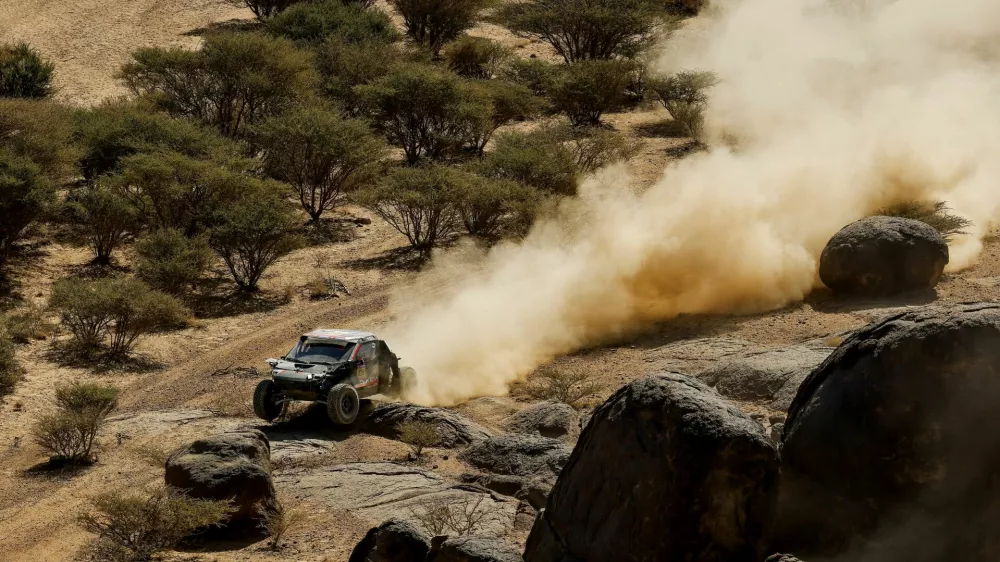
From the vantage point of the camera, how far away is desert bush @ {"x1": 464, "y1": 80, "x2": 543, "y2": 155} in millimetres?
42703

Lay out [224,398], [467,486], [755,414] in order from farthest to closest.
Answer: [224,398]
[755,414]
[467,486]

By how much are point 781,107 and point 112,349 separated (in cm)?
2289

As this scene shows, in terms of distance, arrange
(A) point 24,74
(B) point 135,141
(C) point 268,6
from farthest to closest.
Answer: (C) point 268,6 < (A) point 24,74 < (B) point 135,141

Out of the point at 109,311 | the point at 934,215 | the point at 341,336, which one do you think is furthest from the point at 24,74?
the point at 934,215

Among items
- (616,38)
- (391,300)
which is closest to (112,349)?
(391,300)

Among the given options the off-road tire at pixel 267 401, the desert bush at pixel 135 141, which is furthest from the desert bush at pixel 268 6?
the off-road tire at pixel 267 401

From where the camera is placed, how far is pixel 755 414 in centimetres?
1894

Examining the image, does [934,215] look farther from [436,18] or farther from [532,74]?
[436,18]

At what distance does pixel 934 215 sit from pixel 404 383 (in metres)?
14.6

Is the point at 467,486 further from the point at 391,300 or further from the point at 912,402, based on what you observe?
the point at 391,300

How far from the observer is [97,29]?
57.0 m

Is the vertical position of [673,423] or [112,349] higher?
[673,423]

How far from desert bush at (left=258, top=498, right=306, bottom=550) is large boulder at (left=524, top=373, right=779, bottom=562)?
5633mm

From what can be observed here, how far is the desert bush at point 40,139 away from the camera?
34.2 metres
